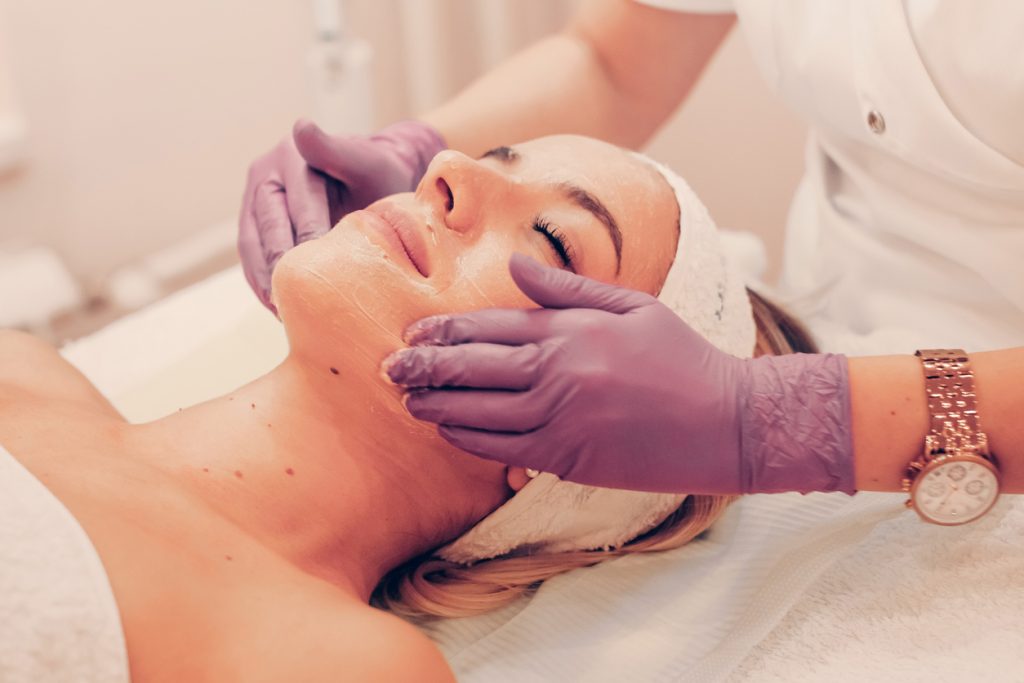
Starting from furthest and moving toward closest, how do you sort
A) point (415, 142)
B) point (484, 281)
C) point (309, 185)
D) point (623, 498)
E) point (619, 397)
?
point (415, 142)
point (309, 185)
point (623, 498)
point (484, 281)
point (619, 397)

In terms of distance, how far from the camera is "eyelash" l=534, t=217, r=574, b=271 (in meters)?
1.06

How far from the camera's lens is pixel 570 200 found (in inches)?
42.6

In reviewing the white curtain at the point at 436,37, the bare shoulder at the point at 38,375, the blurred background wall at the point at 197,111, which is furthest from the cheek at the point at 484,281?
the white curtain at the point at 436,37

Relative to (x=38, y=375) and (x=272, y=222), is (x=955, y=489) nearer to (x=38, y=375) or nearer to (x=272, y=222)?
(x=272, y=222)

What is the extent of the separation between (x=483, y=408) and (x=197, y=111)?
165cm

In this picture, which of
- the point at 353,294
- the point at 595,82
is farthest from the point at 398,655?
the point at 595,82

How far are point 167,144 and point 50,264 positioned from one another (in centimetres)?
39

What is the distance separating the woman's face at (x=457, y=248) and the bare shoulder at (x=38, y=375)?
336 millimetres

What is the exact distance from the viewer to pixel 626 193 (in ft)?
3.70

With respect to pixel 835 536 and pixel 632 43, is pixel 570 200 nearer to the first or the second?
pixel 835 536

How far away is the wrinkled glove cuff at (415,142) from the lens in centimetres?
145

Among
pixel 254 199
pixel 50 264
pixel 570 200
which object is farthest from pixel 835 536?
pixel 50 264

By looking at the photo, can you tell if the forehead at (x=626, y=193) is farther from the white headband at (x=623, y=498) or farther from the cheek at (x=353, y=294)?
the cheek at (x=353, y=294)

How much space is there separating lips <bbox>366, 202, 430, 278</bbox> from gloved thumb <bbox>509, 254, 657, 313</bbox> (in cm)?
13
